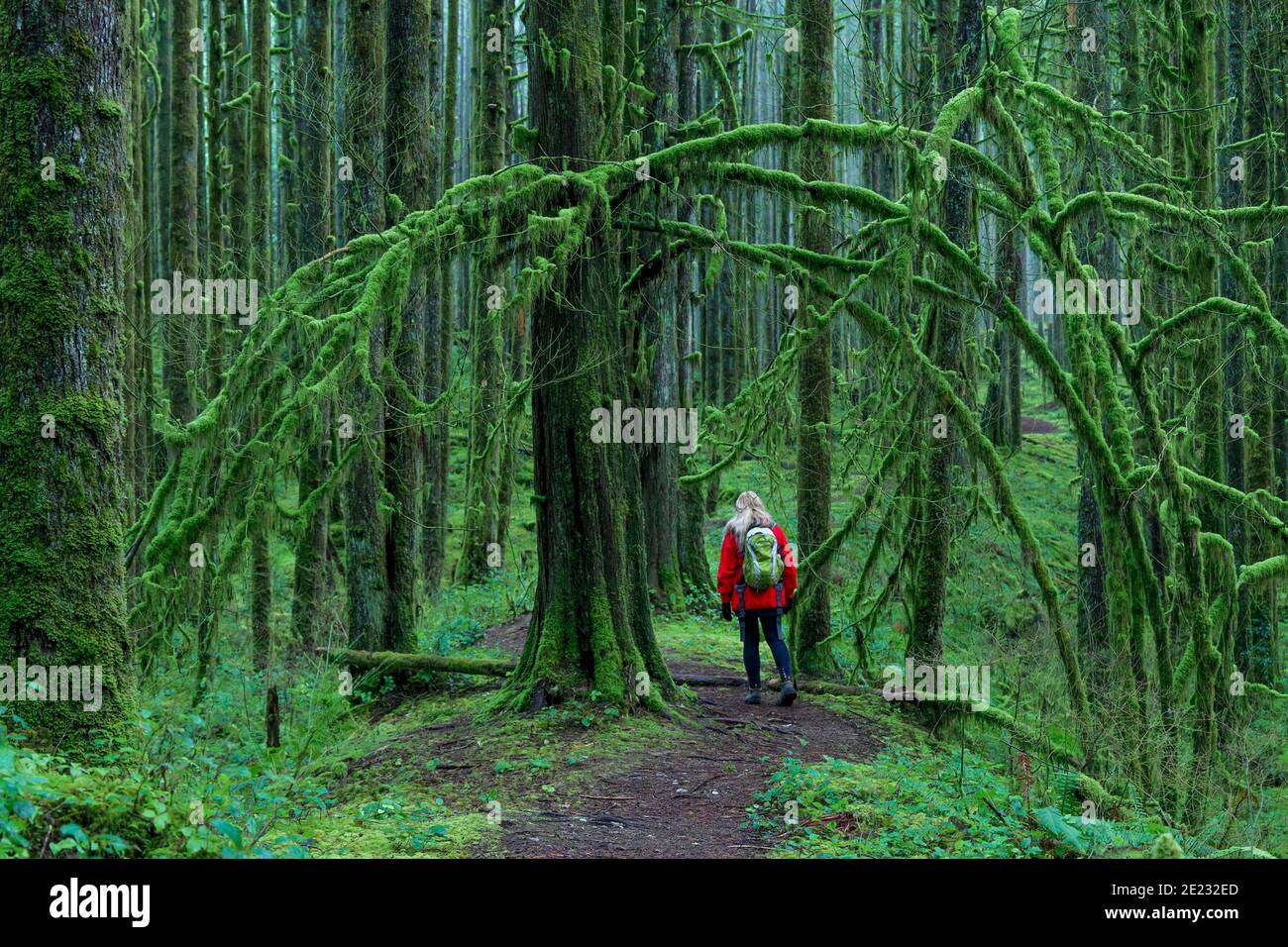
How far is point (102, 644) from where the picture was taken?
5.95m

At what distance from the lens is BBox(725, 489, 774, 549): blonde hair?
1042 cm

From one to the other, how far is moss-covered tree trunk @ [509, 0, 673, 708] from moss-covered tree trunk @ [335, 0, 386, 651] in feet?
8.40

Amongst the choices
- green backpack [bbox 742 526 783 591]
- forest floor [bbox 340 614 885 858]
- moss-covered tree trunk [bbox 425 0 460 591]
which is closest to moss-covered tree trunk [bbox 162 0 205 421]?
moss-covered tree trunk [bbox 425 0 460 591]

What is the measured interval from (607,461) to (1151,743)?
4770mm

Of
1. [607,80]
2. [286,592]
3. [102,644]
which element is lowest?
[286,592]

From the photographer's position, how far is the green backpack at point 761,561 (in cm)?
1018

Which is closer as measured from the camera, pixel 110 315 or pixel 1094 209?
pixel 110 315

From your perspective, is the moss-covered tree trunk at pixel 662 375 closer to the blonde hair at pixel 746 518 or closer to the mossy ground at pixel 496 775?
the mossy ground at pixel 496 775

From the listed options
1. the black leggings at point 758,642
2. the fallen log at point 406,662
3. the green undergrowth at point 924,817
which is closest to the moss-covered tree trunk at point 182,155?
the fallen log at point 406,662

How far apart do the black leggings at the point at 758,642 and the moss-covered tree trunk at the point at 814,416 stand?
856 millimetres

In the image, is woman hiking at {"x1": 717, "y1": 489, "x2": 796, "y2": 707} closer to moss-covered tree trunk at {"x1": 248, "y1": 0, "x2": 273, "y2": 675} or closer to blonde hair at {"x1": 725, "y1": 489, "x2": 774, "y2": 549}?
blonde hair at {"x1": 725, "y1": 489, "x2": 774, "y2": 549}
